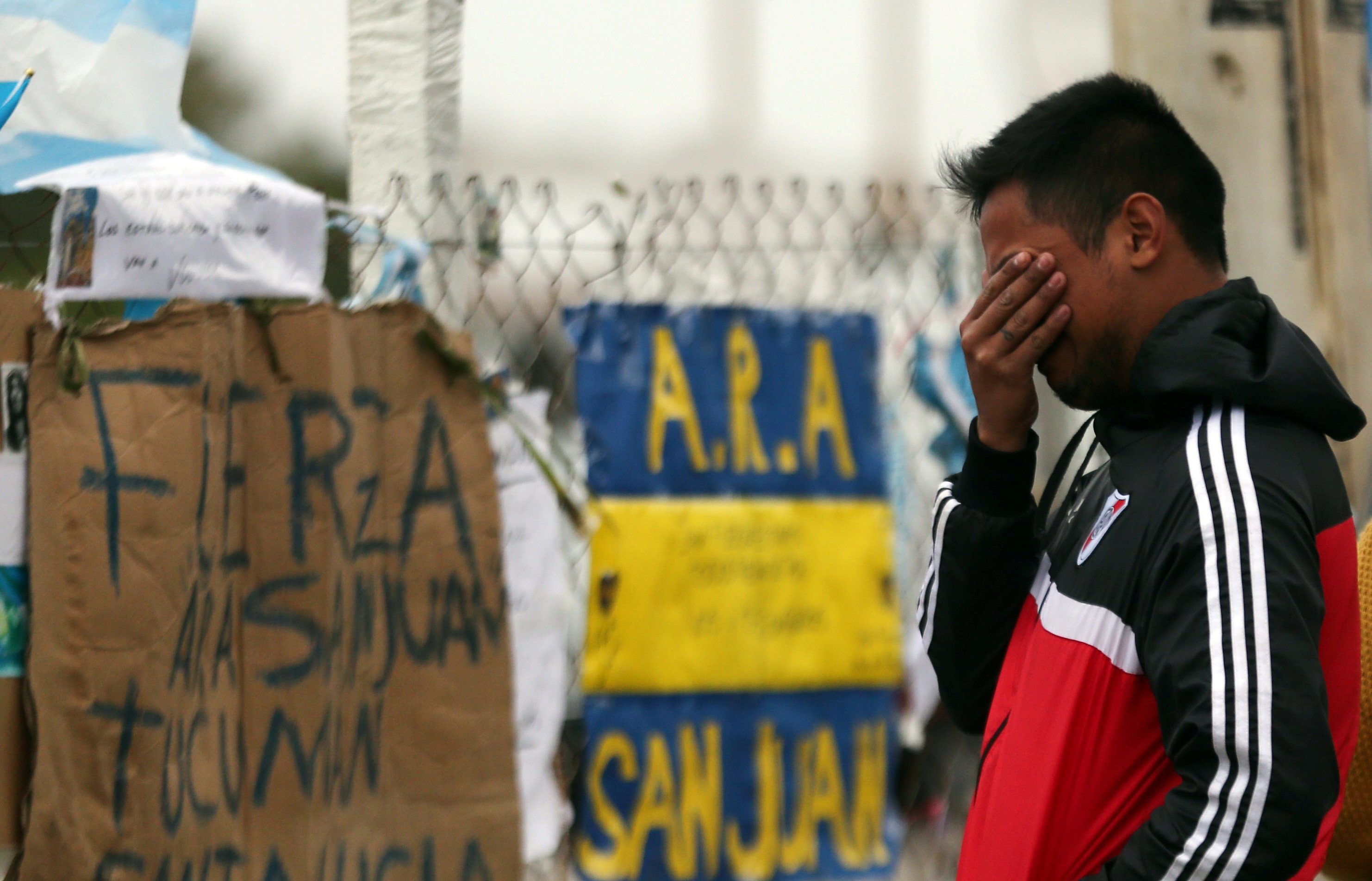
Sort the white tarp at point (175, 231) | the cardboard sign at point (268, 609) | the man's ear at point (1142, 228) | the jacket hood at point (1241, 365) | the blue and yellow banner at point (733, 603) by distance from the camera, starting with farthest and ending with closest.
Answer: the blue and yellow banner at point (733, 603) < the white tarp at point (175, 231) < the cardboard sign at point (268, 609) < the man's ear at point (1142, 228) < the jacket hood at point (1241, 365)

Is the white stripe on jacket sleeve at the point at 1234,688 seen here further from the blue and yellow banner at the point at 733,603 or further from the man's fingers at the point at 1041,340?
the blue and yellow banner at the point at 733,603

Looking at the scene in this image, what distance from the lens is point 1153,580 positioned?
1.14 m

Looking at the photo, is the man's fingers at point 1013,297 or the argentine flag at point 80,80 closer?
the man's fingers at point 1013,297

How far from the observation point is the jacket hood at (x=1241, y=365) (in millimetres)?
1166

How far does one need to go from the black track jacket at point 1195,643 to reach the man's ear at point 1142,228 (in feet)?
0.26

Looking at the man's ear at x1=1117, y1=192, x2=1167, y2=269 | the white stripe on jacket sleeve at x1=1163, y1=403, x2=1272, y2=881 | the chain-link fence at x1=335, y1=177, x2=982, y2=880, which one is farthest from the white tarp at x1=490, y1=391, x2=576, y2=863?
the white stripe on jacket sleeve at x1=1163, y1=403, x2=1272, y2=881

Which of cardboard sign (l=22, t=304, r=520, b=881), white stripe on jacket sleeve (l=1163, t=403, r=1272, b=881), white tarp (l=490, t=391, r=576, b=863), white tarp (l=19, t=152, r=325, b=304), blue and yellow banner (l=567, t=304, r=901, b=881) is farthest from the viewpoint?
blue and yellow banner (l=567, t=304, r=901, b=881)

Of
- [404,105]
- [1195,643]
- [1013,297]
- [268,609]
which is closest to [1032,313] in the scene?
[1013,297]

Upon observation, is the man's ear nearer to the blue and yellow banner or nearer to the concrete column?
the blue and yellow banner

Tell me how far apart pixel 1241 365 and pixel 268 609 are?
1.87m

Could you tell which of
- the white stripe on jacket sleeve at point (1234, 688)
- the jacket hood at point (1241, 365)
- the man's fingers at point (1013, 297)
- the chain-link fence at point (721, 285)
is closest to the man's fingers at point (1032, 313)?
the man's fingers at point (1013, 297)

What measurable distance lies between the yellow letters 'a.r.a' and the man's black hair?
145 cm

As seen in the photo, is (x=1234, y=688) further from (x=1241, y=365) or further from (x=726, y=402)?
(x=726, y=402)

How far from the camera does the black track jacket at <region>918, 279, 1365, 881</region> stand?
3.44 ft
